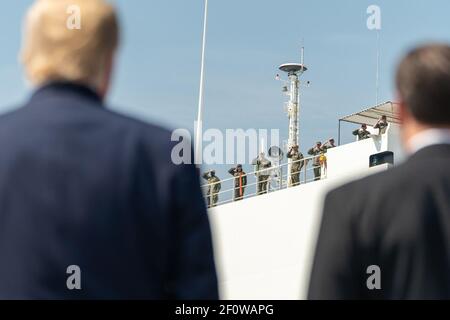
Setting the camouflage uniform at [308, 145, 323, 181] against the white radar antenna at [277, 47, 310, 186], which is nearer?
the camouflage uniform at [308, 145, 323, 181]

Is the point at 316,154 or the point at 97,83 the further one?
the point at 316,154

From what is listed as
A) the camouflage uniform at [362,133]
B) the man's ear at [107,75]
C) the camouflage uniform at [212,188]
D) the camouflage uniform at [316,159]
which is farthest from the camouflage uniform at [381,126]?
the man's ear at [107,75]

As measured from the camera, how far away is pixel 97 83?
1.62 metres

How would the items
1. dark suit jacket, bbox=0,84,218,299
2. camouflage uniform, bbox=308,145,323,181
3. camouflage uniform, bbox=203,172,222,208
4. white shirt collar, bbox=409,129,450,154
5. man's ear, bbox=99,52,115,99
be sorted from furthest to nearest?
camouflage uniform, bbox=203,172,222,208, camouflage uniform, bbox=308,145,323,181, white shirt collar, bbox=409,129,450,154, man's ear, bbox=99,52,115,99, dark suit jacket, bbox=0,84,218,299

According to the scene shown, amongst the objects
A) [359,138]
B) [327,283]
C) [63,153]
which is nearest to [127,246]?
[63,153]

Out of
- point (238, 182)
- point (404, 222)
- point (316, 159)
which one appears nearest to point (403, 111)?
point (404, 222)

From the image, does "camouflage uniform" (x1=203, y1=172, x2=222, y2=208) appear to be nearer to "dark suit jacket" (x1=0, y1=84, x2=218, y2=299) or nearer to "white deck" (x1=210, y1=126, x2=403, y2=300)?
"white deck" (x1=210, y1=126, x2=403, y2=300)

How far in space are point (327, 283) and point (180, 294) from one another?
1.29ft

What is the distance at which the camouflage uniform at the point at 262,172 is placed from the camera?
628 inches

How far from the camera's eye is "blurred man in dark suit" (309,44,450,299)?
1732 millimetres

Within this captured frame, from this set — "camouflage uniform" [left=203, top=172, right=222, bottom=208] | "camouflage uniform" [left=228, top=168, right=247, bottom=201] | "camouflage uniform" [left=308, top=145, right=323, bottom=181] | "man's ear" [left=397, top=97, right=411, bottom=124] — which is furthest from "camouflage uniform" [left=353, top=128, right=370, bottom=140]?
"man's ear" [left=397, top=97, right=411, bottom=124]

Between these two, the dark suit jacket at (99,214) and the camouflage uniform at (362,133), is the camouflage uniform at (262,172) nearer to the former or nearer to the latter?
the camouflage uniform at (362,133)

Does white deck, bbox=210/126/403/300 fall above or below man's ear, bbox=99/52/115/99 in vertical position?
below
